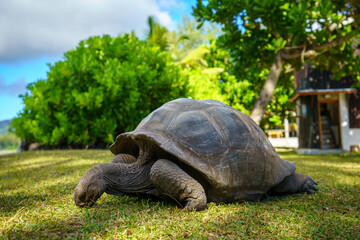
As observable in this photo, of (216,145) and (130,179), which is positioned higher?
(216,145)

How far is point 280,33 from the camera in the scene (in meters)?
7.15

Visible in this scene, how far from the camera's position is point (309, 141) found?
10.6 m

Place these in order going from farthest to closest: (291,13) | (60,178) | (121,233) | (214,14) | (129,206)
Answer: (214,14)
(291,13)
(60,178)
(129,206)
(121,233)

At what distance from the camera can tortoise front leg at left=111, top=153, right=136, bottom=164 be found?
2557 mm

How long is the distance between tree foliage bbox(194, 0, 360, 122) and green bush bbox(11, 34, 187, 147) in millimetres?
2224

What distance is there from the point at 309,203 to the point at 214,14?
5476mm

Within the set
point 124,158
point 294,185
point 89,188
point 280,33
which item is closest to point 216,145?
point 124,158

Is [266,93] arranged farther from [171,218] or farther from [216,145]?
[171,218]

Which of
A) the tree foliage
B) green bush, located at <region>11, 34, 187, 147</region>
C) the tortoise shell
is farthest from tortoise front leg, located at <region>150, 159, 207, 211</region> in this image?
green bush, located at <region>11, 34, 187, 147</region>

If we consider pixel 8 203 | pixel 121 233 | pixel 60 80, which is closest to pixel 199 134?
pixel 121 233

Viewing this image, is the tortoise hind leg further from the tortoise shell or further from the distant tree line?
the distant tree line

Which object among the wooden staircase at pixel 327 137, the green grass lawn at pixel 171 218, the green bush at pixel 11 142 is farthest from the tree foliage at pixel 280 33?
the green bush at pixel 11 142

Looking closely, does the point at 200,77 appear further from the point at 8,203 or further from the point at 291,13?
the point at 8,203

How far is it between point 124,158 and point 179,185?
2.45 feet
